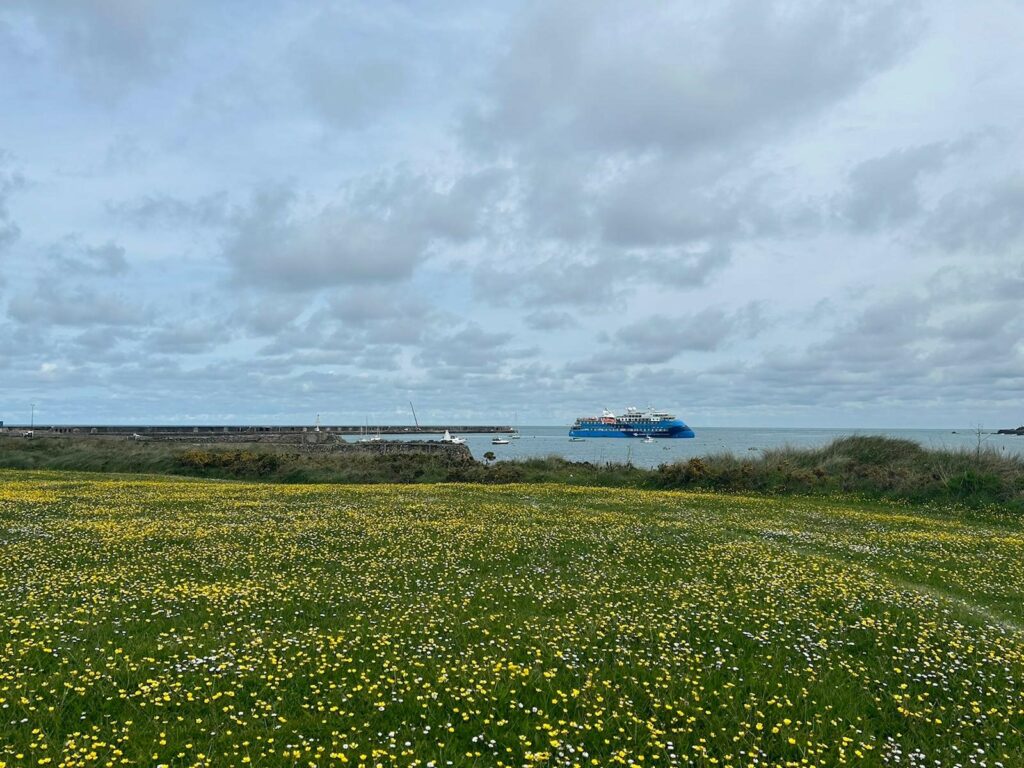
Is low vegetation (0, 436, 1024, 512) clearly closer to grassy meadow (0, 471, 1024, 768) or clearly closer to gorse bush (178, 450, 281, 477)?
gorse bush (178, 450, 281, 477)

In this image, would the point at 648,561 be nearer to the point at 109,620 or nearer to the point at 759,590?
the point at 759,590

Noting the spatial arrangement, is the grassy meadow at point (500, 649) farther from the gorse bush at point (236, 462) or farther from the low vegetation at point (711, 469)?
the gorse bush at point (236, 462)

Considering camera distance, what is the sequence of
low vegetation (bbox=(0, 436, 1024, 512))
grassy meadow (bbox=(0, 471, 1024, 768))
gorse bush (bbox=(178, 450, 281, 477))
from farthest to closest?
gorse bush (bbox=(178, 450, 281, 477)), low vegetation (bbox=(0, 436, 1024, 512)), grassy meadow (bbox=(0, 471, 1024, 768))

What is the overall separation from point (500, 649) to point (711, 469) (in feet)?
110

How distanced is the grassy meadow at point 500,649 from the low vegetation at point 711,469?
Answer: 14630 millimetres

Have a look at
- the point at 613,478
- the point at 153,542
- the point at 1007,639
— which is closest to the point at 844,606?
the point at 1007,639

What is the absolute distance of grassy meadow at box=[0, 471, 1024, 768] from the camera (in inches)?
278

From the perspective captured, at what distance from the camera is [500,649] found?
9.66 m

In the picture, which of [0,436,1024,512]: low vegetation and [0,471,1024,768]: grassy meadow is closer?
[0,471,1024,768]: grassy meadow

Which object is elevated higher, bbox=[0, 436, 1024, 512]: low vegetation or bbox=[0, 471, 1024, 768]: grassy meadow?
bbox=[0, 436, 1024, 512]: low vegetation

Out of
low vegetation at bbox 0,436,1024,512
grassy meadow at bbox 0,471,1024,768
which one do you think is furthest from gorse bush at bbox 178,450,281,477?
grassy meadow at bbox 0,471,1024,768

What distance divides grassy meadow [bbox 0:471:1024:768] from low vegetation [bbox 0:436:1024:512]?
48.0ft

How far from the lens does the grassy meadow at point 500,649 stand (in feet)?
23.2

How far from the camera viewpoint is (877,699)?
8.45m
